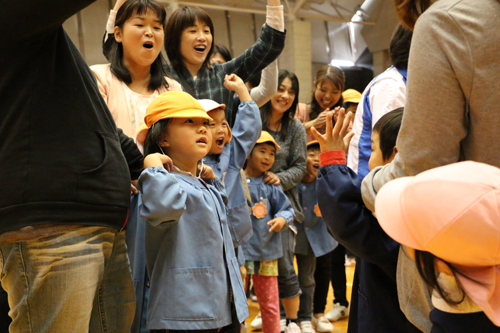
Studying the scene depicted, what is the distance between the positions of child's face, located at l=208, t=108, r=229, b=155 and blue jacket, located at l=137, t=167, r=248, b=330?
45cm

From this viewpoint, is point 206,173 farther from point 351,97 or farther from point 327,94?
point 351,97

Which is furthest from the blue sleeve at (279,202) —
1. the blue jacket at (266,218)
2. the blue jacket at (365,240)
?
the blue jacket at (365,240)

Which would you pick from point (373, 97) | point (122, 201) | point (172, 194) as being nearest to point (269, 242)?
point (373, 97)

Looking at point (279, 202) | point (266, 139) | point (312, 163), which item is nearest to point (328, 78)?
point (312, 163)

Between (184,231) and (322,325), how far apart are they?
6.05ft

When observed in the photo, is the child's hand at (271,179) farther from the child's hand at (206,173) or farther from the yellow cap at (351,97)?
the yellow cap at (351,97)

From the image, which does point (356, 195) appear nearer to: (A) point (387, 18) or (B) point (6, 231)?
(B) point (6, 231)

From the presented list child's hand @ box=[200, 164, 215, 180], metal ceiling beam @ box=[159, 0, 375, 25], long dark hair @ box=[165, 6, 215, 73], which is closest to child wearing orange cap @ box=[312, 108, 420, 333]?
child's hand @ box=[200, 164, 215, 180]

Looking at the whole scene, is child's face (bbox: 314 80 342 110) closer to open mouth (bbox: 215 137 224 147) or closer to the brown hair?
open mouth (bbox: 215 137 224 147)

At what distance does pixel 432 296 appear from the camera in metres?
1.03

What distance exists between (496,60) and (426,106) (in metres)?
0.16

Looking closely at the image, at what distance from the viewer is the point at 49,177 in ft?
3.97

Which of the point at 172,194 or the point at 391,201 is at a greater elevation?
the point at 391,201

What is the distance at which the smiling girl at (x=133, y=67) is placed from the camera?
6.68 ft
